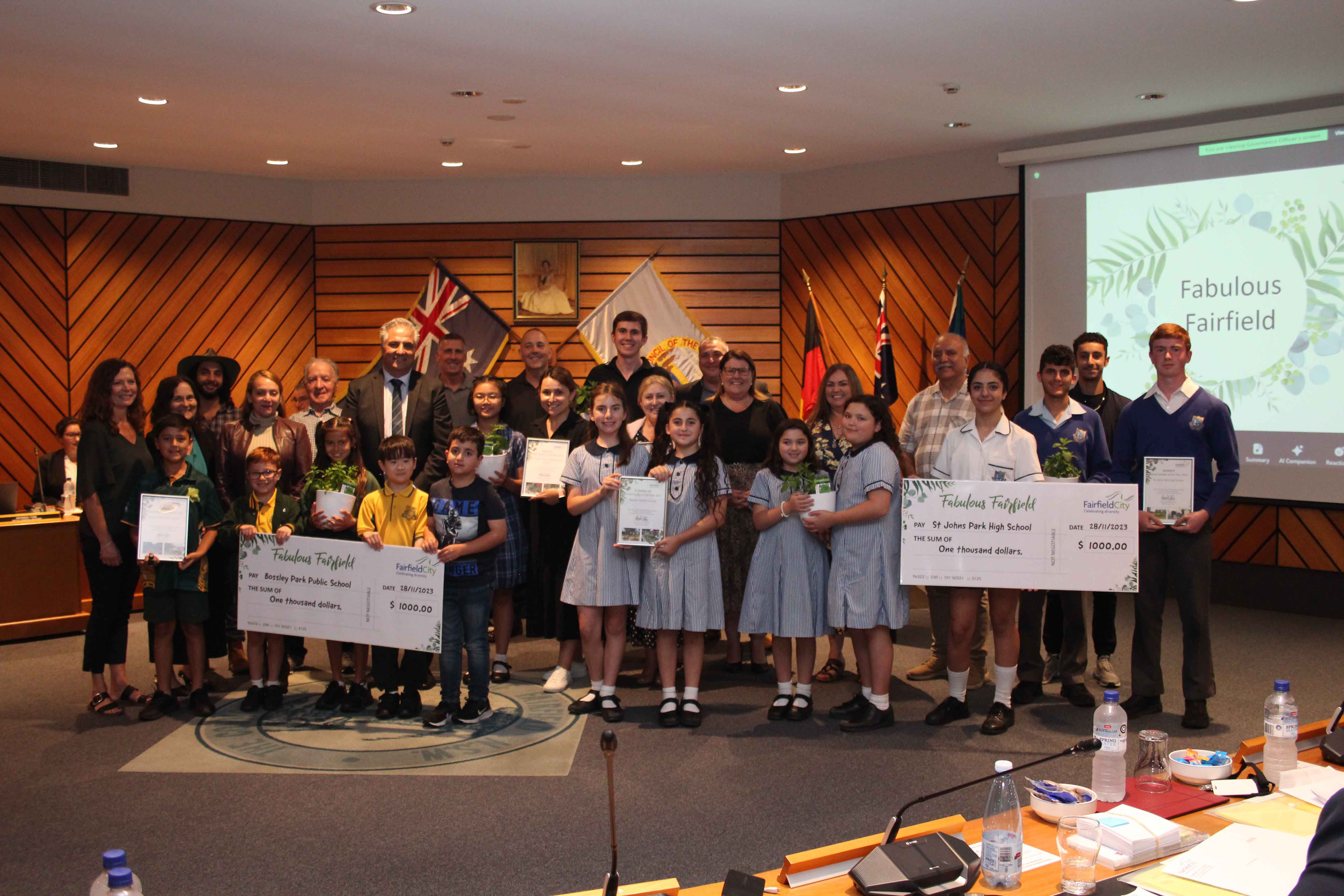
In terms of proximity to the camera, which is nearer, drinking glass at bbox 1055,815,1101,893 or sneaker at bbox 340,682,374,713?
drinking glass at bbox 1055,815,1101,893

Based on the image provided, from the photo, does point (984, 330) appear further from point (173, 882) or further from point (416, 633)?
point (173, 882)

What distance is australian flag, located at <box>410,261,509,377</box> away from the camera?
8.93 m

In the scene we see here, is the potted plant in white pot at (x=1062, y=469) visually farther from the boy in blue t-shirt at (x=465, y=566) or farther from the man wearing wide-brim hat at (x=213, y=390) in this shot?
the man wearing wide-brim hat at (x=213, y=390)

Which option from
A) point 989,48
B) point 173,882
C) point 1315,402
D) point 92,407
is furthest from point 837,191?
point 173,882

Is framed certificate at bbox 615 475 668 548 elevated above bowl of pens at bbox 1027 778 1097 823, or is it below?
above

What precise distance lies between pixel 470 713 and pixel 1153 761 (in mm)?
2884

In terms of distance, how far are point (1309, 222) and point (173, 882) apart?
22.5ft

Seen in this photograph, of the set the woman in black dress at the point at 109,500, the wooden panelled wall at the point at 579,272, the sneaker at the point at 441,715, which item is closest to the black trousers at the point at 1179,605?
the sneaker at the point at 441,715

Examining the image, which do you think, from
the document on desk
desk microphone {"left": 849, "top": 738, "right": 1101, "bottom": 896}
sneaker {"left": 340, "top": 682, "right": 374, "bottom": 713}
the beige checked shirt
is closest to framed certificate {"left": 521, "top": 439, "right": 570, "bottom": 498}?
sneaker {"left": 340, "top": 682, "right": 374, "bottom": 713}

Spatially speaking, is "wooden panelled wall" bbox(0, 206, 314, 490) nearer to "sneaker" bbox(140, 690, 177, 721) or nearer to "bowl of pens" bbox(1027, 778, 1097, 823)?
"sneaker" bbox(140, 690, 177, 721)

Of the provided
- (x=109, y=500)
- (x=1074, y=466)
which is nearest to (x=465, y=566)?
(x=109, y=500)

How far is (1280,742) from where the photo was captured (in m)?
2.40

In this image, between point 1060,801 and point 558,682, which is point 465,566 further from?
point 1060,801

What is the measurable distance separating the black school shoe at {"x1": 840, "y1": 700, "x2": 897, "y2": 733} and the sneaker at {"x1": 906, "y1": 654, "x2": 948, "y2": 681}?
33.2 inches
